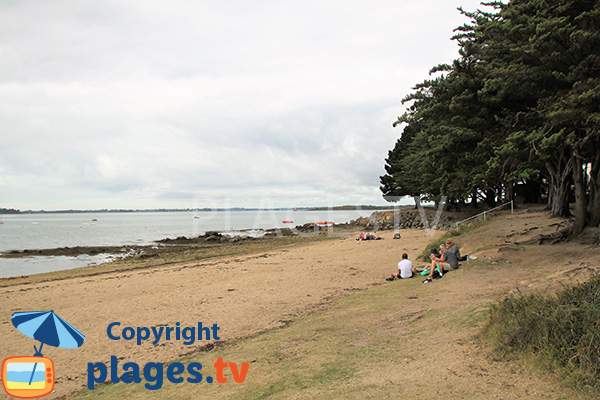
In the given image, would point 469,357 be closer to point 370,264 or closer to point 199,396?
point 199,396

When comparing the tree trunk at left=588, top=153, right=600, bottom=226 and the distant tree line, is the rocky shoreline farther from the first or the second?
the distant tree line

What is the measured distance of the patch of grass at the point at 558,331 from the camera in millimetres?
4062

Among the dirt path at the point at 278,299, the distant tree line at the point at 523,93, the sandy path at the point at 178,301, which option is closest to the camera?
the dirt path at the point at 278,299

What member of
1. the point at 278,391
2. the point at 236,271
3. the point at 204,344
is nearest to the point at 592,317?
the point at 278,391

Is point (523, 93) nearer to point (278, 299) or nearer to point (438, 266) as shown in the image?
point (438, 266)

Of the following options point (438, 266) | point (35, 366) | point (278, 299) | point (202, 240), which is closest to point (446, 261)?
point (438, 266)

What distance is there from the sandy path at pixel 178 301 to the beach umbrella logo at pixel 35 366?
255 millimetres

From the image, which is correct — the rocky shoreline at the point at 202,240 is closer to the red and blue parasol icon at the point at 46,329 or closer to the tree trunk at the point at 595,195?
the tree trunk at the point at 595,195

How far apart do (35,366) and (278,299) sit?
6.16 metres

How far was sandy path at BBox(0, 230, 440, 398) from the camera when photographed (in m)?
7.85

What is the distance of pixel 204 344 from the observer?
7.80 meters

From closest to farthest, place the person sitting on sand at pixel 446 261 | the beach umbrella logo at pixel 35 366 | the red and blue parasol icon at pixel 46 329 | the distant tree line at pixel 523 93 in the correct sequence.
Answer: the beach umbrella logo at pixel 35 366 < the red and blue parasol icon at pixel 46 329 < the distant tree line at pixel 523 93 < the person sitting on sand at pixel 446 261

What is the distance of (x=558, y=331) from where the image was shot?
4535mm

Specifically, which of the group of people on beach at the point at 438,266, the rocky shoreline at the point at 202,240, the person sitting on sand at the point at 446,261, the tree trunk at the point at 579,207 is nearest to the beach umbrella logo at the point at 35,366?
the group of people on beach at the point at 438,266
